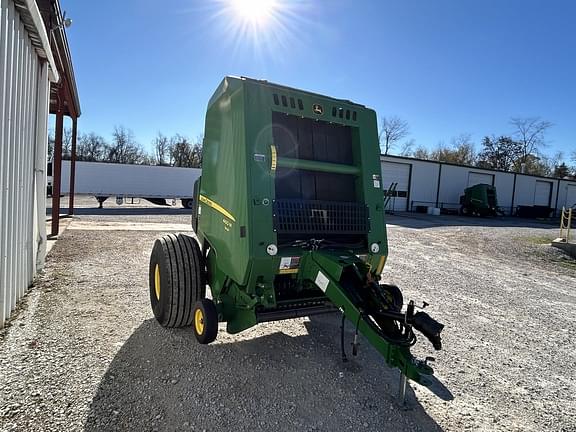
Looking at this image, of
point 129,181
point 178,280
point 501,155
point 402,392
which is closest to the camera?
point 402,392

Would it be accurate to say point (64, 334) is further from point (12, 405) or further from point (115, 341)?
point (12, 405)

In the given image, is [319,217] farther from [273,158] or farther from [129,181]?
[129,181]

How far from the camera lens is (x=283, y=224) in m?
3.16

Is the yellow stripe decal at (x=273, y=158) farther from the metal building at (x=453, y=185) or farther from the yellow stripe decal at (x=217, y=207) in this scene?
the metal building at (x=453, y=185)

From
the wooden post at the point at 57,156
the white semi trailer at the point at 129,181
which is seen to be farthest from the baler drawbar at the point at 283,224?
the white semi trailer at the point at 129,181

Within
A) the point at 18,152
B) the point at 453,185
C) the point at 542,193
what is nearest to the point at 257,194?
the point at 18,152

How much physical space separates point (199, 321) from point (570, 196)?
45.1m

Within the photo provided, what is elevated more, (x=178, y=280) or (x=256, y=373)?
(x=178, y=280)

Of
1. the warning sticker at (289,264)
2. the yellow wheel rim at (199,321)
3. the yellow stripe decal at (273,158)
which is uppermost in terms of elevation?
the yellow stripe decal at (273,158)

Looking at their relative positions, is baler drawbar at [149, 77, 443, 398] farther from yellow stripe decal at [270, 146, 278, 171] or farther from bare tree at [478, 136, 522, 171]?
bare tree at [478, 136, 522, 171]

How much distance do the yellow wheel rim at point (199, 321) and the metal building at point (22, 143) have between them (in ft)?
6.69

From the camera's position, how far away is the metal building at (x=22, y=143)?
12.2 ft

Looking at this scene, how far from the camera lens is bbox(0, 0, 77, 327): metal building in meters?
3.71

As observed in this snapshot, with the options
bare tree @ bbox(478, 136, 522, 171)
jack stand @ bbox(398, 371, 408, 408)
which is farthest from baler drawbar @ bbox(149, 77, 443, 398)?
bare tree @ bbox(478, 136, 522, 171)
